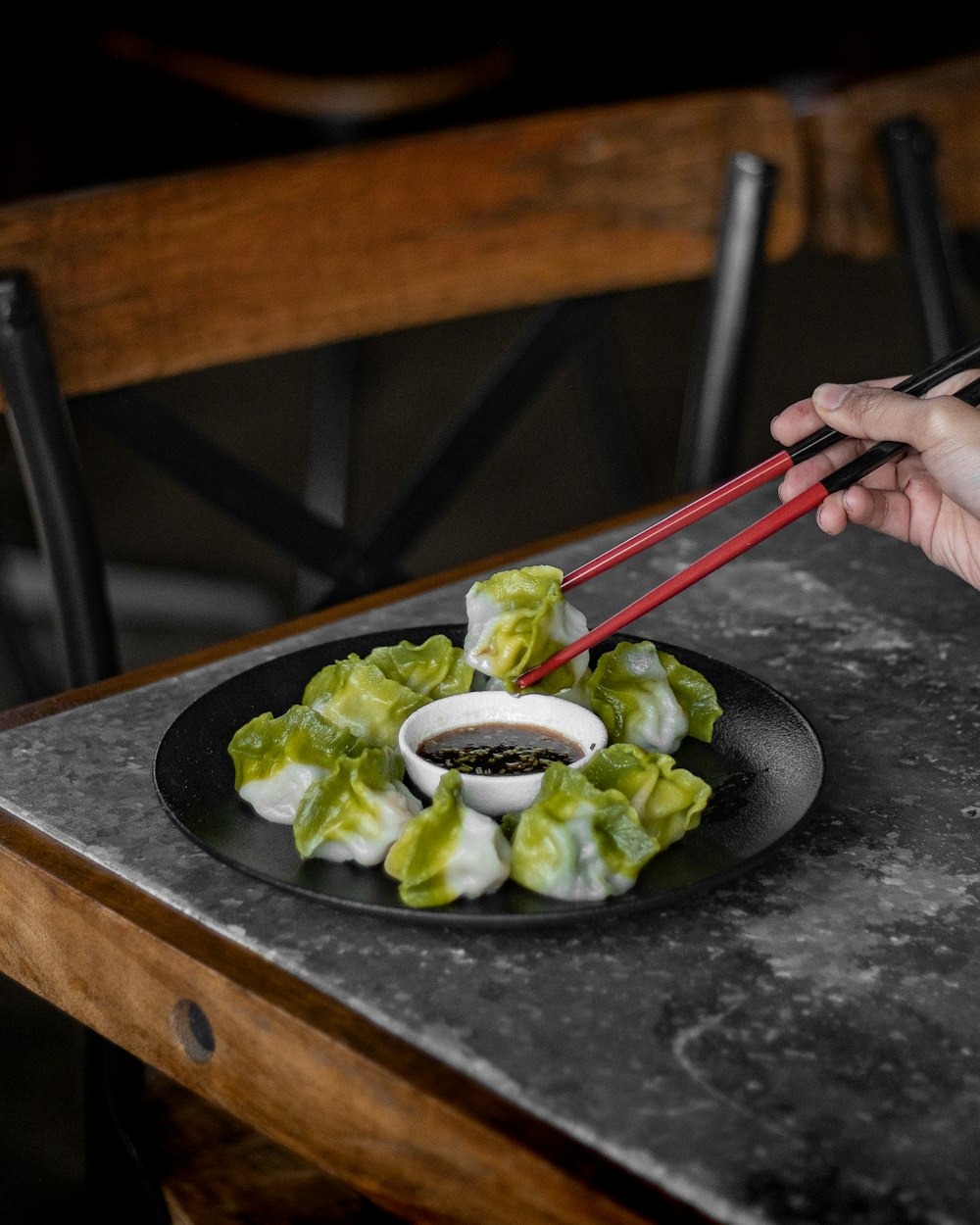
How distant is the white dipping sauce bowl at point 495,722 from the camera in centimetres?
91

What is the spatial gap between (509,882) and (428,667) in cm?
23

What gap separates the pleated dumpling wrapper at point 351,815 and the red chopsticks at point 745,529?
0.16m

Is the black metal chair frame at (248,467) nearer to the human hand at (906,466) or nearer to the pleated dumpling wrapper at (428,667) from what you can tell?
the pleated dumpling wrapper at (428,667)

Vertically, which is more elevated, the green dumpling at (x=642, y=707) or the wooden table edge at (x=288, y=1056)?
the green dumpling at (x=642, y=707)

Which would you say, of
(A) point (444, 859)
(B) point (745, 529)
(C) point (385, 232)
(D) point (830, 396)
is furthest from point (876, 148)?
(A) point (444, 859)

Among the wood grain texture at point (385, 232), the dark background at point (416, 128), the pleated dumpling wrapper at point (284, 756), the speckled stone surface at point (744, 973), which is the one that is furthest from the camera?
the dark background at point (416, 128)

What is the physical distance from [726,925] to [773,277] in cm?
485

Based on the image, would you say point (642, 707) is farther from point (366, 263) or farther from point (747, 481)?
point (366, 263)

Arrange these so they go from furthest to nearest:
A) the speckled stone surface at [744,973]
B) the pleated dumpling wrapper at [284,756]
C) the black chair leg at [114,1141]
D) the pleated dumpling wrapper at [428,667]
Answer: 1. the black chair leg at [114,1141]
2. the pleated dumpling wrapper at [428,667]
3. the pleated dumpling wrapper at [284,756]
4. the speckled stone surface at [744,973]

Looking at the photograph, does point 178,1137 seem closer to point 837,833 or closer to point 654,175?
point 837,833

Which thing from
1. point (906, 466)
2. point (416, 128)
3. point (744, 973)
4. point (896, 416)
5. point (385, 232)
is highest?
point (416, 128)

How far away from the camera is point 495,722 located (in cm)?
103

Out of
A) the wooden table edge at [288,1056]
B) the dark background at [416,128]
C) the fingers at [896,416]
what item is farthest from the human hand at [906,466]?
the dark background at [416,128]

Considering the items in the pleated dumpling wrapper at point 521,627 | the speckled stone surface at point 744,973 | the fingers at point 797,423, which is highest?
the fingers at point 797,423
